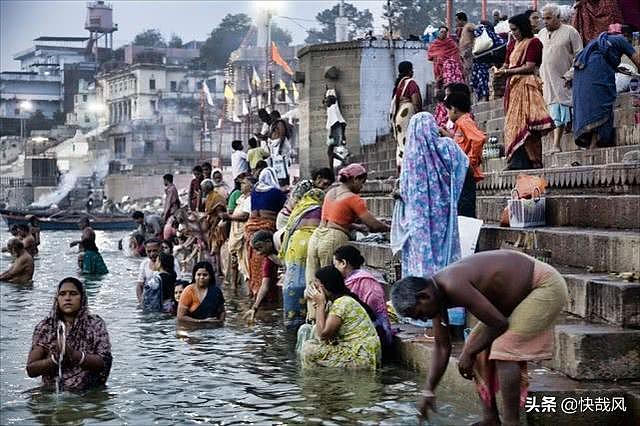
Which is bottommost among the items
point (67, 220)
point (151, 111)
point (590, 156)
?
point (67, 220)

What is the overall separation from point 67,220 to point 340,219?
1305 inches

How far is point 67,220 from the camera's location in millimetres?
39625

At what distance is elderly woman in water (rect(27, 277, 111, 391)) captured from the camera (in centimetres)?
644

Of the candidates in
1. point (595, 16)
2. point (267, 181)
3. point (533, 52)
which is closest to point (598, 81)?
point (533, 52)

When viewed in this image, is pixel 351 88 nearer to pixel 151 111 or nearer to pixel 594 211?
pixel 594 211

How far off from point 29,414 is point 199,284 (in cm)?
379

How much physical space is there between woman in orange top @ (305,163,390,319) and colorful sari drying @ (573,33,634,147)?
2.30 metres

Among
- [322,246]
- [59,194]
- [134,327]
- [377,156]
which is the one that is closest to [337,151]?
[377,156]

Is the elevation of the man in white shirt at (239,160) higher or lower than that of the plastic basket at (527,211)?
higher

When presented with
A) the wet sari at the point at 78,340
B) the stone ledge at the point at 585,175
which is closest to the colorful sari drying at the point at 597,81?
the stone ledge at the point at 585,175

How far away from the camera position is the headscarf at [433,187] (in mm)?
6879

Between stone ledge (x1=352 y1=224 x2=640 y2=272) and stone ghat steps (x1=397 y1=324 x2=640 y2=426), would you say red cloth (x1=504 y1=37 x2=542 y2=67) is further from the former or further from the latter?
stone ghat steps (x1=397 y1=324 x2=640 y2=426)

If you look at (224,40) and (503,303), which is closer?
(503,303)

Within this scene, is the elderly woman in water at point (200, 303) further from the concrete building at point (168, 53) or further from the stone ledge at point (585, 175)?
the concrete building at point (168, 53)
